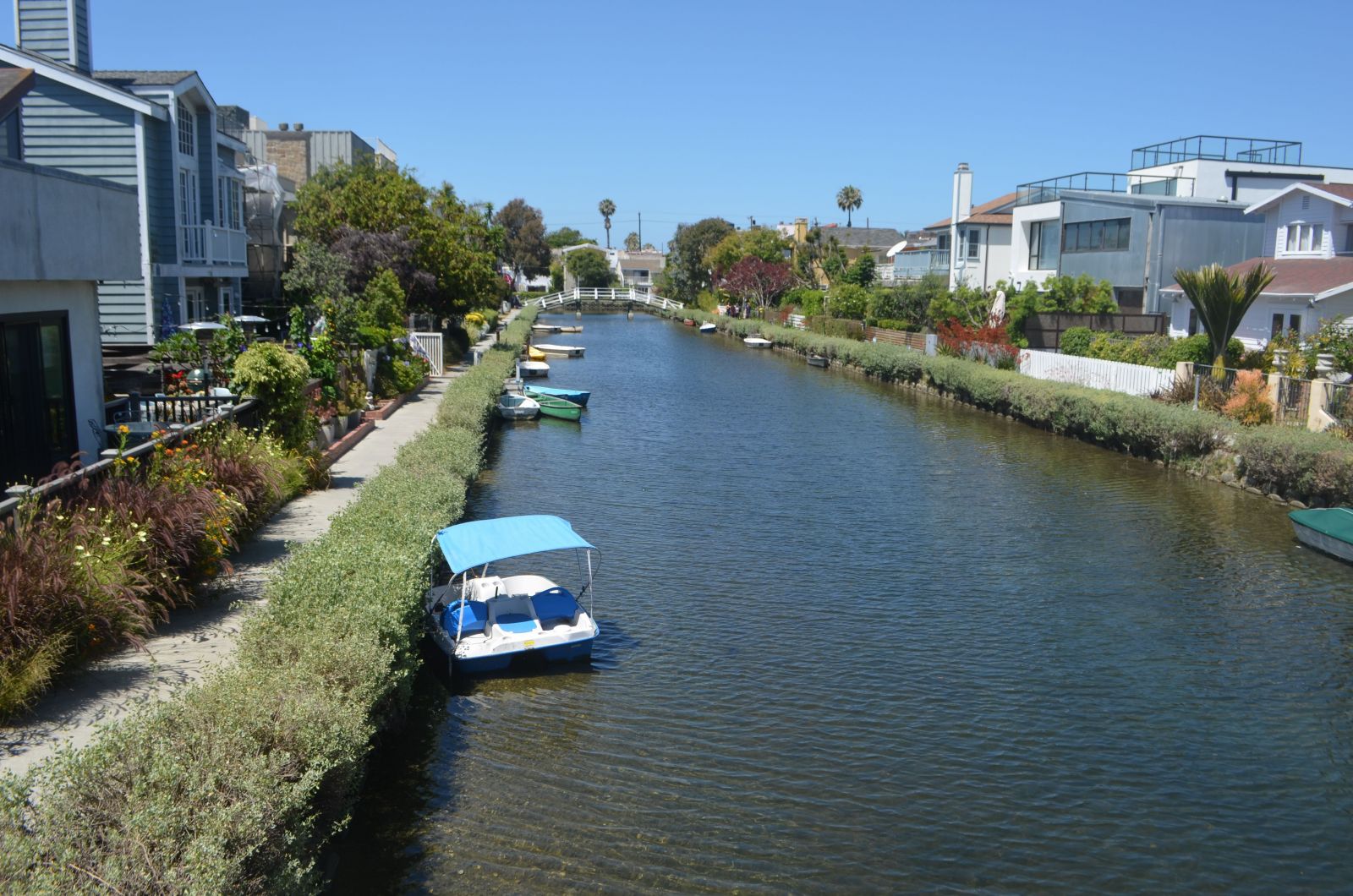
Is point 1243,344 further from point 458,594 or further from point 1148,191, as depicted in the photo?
point 458,594

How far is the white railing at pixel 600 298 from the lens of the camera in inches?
4390

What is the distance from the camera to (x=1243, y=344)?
3675 centimetres

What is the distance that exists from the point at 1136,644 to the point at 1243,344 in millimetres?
25696

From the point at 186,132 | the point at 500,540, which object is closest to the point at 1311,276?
the point at 500,540

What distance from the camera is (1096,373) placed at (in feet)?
118

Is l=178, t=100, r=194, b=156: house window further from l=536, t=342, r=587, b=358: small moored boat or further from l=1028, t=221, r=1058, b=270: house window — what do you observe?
l=1028, t=221, r=1058, b=270: house window

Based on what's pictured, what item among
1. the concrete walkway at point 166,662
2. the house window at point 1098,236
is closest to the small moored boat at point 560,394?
the concrete walkway at point 166,662

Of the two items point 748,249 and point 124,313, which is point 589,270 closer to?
point 748,249

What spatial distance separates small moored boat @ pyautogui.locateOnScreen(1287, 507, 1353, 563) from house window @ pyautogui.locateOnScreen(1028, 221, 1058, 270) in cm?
3439

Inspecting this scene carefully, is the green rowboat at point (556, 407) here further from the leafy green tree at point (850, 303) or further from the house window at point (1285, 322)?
the leafy green tree at point (850, 303)

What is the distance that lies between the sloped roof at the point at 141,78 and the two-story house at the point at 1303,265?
32.3m

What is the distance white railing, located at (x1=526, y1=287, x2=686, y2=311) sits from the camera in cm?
11150

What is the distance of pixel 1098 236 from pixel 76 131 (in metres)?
40.2

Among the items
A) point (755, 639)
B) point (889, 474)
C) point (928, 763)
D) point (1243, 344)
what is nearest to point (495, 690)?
point (755, 639)
